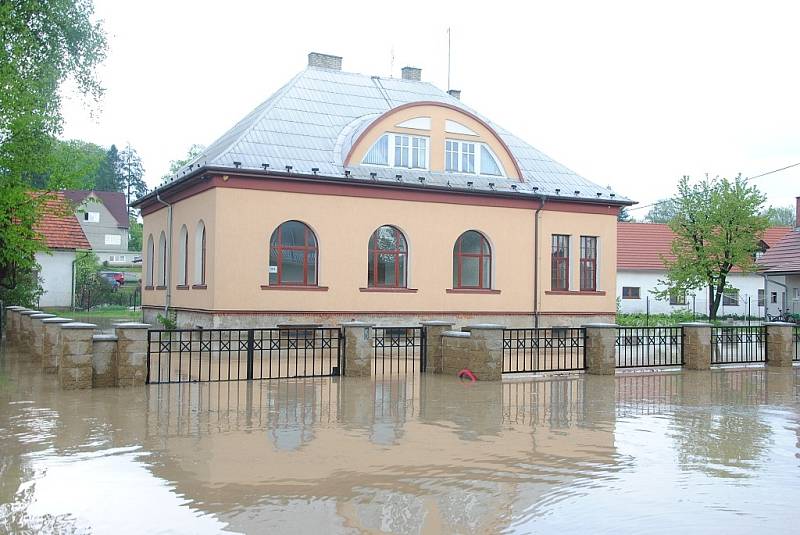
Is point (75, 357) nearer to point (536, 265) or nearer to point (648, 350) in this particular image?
point (648, 350)

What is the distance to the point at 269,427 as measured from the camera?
10.8m

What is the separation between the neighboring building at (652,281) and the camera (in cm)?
5009

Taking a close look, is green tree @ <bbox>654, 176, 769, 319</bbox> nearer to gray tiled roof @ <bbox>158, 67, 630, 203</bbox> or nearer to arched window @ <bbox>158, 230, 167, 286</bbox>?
gray tiled roof @ <bbox>158, 67, 630, 203</bbox>

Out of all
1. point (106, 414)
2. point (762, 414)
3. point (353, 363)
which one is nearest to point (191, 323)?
point (353, 363)

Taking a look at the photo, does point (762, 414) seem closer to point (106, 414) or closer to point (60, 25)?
point (106, 414)

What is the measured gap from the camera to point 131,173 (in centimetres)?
11044

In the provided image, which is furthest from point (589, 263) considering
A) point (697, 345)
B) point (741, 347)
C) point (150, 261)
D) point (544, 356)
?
point (150, 261)

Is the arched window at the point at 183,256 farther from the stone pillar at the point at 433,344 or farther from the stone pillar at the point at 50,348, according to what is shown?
the stone pillar at the point at 433,344

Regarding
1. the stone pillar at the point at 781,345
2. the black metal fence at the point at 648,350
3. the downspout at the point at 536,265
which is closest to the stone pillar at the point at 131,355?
the black metal fence at the point at 648,350

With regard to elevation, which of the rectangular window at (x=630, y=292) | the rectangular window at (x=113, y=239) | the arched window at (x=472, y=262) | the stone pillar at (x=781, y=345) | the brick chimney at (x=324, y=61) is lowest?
the stone pillar at (x=781, y=345)

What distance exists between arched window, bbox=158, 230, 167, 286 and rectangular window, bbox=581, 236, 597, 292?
14687mm

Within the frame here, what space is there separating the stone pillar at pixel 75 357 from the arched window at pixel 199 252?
10.5m

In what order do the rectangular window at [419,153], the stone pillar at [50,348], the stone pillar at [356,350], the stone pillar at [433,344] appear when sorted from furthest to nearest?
the rectangular window at [419,153]
the stone pillar at [433,344]
the stone pillar at [356,350]
the stone pillar at [50,348]

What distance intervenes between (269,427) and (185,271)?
658 inches
